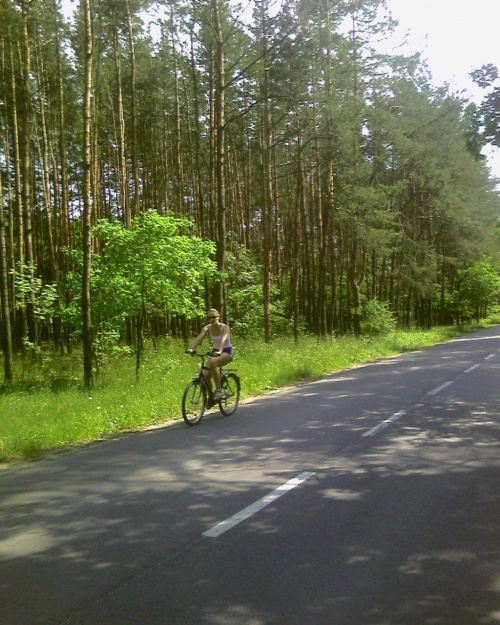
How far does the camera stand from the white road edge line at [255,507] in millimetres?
5270

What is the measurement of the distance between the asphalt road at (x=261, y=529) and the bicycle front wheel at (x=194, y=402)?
2.39 ft

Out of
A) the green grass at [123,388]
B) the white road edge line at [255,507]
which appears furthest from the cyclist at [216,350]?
the white road edge line at [255,507]

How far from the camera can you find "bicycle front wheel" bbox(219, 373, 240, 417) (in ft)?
39.3

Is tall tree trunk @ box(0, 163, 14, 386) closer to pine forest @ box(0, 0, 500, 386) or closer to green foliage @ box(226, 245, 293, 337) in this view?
pine forest @ box(0, 0, 500, 386)

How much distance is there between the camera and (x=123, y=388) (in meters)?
13.9

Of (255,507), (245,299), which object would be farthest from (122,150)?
(255,507)

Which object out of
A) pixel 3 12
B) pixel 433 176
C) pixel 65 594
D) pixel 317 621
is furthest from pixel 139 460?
pixel 433 176

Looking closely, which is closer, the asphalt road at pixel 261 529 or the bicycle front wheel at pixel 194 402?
the asphalt road at pixel 261 529

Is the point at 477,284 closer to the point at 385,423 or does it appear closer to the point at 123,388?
the point at 123,388

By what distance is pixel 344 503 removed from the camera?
606cm

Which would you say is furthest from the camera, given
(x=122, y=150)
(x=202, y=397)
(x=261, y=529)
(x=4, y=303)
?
(x=122, y=150)

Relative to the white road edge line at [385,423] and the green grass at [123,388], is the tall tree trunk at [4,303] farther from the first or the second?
the white road edge line at [385,423]

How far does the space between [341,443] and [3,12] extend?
15963 millimetres

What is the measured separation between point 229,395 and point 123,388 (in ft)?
9.67
